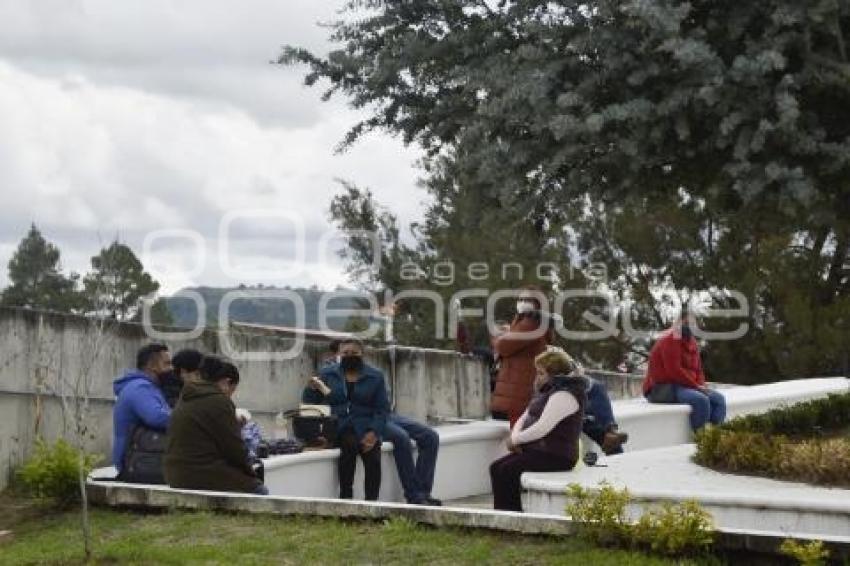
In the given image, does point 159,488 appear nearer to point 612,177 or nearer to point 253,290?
point 612,177

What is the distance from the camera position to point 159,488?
9.25 metres

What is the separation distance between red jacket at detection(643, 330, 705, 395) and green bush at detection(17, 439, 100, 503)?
6906 millimetres

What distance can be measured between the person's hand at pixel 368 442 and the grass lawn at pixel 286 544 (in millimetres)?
2386

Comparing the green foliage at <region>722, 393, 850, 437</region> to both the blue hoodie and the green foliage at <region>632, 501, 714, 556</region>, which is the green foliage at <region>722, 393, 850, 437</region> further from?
the green foliage at <region>632, 501, 714, 556</region>

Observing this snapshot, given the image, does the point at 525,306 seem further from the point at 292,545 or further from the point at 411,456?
→ the point at 292,545

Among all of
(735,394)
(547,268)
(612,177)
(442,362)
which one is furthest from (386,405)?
(547,268)

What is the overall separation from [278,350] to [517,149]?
19.8 feet

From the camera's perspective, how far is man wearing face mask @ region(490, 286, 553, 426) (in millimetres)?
11273

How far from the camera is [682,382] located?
14.4m

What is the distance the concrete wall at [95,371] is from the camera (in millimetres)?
Result: 10969

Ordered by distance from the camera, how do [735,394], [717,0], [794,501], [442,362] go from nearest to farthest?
1. [794,501]
2. [717,0]
3. [442,362]
4. [735,394]

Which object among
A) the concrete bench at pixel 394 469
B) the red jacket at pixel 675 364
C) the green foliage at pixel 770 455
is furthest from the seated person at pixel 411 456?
the red jacket at pixel 675 364

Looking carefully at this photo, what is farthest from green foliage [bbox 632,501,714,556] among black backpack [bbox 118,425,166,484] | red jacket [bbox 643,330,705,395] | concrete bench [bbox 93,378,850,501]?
red jacket [bbox 643,330,705,395]

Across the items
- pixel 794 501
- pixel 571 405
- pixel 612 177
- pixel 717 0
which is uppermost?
pixel 717 0
